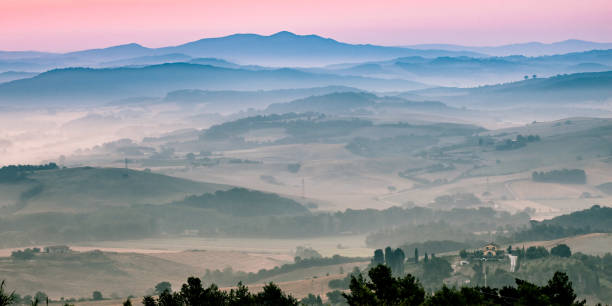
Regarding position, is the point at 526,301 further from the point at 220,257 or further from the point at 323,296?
the point at 220,257

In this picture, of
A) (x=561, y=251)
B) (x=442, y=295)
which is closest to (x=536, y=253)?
(x=561, y=251)

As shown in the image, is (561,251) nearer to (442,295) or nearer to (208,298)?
(208,298)

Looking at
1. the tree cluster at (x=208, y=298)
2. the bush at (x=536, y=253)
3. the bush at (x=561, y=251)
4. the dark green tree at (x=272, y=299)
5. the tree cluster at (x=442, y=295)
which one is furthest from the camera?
the bush at (x=561, y=251)

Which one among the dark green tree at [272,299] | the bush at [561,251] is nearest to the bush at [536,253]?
Result: the bush at [561,251]

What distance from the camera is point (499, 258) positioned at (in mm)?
144250

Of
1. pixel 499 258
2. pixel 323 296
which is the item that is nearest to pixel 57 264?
pixel 323 296

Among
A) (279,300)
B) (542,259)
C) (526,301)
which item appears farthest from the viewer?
(542,259)

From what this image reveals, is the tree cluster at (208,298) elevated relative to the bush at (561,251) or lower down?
lower down

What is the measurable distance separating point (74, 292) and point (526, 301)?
12254 centimetres

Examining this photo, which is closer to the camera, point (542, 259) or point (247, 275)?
point (542, 259)

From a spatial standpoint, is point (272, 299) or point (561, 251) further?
point (561, 251)

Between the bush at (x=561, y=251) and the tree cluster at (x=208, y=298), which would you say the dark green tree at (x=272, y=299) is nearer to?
the tree cluster at (x=208, y=298)

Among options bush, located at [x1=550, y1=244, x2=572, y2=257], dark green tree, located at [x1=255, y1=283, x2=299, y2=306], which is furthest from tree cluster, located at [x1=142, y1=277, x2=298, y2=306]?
bush, located at [x1=550, y1=244, x2=572, y2=257]

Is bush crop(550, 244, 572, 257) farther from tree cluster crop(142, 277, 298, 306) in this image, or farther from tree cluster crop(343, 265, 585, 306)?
tree cluster crop(142, 277, 298, 306)
